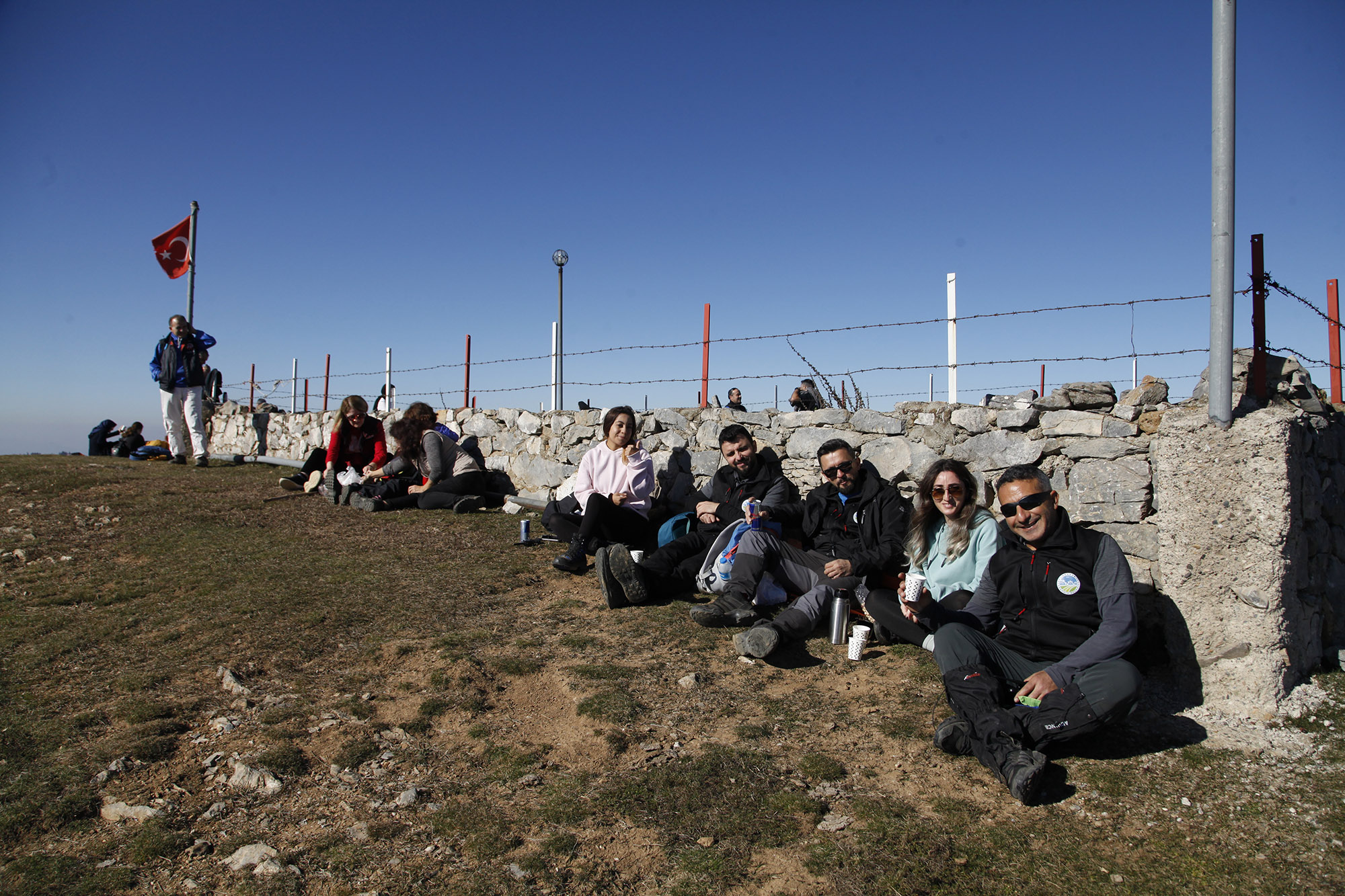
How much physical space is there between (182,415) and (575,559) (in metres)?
7.85

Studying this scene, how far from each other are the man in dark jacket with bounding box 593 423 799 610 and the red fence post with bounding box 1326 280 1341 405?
3559 millimetres

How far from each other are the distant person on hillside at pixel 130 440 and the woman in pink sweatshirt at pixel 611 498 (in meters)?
9.04

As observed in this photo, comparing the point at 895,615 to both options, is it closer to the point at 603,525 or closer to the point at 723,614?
the point at 723,614

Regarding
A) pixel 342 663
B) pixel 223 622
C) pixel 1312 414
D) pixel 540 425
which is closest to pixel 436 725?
pixel 342 663

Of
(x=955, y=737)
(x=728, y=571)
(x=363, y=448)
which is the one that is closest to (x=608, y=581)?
(x=728, y=571)

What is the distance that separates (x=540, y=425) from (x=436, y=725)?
17.5 ft

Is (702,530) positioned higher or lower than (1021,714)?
higher

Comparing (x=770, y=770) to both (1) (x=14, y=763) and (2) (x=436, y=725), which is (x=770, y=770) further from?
(1) (x=14, y=763)

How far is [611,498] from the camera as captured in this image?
5.89 m

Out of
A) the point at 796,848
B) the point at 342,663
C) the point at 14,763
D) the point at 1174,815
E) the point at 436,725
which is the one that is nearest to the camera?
the point at 796,848

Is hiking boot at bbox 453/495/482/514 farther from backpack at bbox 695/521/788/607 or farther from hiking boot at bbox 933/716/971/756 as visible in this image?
hiking boot at bbox 933/716/971/756

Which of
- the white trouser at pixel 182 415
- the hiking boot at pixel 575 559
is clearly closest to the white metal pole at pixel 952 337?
the hiking boot at pixel 575 559

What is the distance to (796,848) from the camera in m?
2.48

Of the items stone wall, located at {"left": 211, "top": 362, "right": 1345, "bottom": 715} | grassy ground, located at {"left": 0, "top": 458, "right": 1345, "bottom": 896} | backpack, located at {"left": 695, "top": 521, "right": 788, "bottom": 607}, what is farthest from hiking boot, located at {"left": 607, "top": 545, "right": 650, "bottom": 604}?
stone wall, located at {"left": 211, "top": 362, "right": 1345, "bottom": 715}
